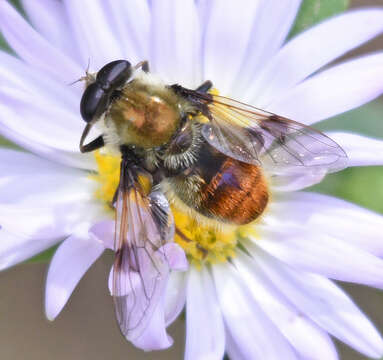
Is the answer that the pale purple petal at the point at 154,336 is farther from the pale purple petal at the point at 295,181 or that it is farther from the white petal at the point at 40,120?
the white petal at the point at 40,120

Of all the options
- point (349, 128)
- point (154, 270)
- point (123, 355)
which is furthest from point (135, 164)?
point (123, 355)

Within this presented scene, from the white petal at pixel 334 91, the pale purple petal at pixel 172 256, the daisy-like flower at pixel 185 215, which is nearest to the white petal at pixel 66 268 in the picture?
the daisy-like flower at pixel 185 215

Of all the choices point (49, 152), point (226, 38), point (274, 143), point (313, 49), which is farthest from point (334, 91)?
point (49, 152)

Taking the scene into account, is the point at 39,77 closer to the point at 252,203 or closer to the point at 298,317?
the point at 252,203

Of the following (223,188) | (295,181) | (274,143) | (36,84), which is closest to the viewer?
(223,188)

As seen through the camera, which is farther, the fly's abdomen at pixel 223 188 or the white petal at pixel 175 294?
the white petal at pixel 175 294

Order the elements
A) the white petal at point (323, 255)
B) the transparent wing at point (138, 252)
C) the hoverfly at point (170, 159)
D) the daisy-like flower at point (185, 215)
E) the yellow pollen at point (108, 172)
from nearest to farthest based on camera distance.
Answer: the transparent wing at point (138, 252), the hoverfly at point (170, 159), the white petal at point (323, 255), the daisy-like flower at point (185, 215), the yellow pollen at point (108, 172)

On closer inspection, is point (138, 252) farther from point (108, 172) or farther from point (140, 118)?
point (108, 172)
